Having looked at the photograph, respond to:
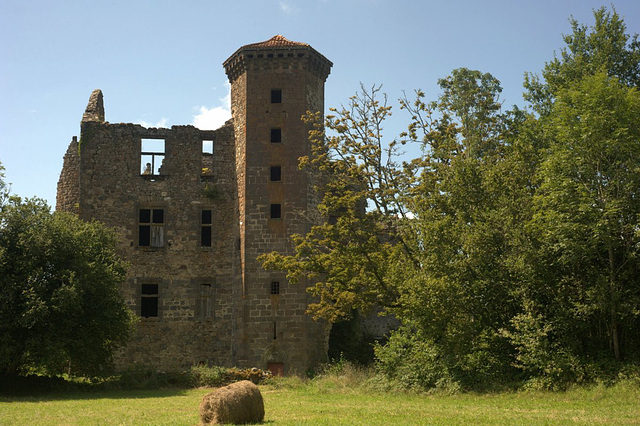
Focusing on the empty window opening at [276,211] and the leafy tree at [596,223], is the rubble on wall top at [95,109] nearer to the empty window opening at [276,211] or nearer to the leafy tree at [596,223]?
the empty window opening at [276,211]

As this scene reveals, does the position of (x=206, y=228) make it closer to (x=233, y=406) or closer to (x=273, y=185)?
(x=273, y=185)

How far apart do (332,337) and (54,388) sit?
1247 centimetres

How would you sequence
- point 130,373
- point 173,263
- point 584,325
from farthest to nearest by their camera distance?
point 173,263
point 130,373
point 584,325

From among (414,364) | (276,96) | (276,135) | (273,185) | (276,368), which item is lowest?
(276,368)

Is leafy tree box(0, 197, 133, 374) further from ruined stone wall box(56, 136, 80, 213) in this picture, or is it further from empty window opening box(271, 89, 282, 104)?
empty window opening box(271, 89, 282, 104)

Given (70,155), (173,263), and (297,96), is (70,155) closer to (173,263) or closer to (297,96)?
(173,263)

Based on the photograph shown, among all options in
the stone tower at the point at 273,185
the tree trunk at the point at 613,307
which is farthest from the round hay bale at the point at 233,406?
the stone tower at the point at 273,185

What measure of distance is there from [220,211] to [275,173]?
3.42 metres

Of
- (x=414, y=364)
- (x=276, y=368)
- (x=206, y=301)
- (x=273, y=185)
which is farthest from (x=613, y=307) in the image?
(x=206, y=301)

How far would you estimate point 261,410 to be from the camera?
14.6 metres

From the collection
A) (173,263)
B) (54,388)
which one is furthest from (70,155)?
(54,388)

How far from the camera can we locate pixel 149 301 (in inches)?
1238

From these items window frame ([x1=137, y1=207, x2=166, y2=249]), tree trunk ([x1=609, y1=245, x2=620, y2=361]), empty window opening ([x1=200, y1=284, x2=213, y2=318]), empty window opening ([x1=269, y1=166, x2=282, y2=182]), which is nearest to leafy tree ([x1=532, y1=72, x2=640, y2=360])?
tree trunk ([x1=609, y1=245, x2=620, y2=361])

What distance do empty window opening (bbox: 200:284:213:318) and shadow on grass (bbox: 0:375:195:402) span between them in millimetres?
6524
